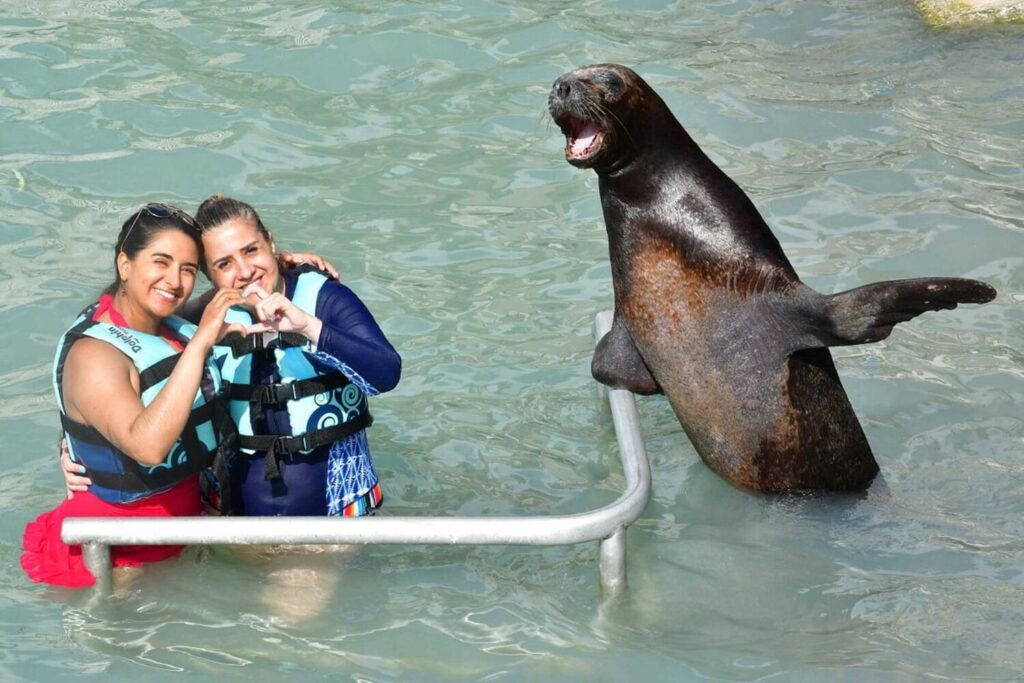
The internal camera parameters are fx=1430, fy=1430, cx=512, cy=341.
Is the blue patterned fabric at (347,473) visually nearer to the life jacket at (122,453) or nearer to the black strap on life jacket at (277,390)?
the black strap on life jacket at (277,390)

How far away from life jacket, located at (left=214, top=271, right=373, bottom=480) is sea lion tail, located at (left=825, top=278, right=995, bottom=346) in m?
1.71

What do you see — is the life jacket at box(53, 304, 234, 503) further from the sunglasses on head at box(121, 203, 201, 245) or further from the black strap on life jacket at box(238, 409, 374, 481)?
the sunglasses on head at box(121, 203, 201, 245)

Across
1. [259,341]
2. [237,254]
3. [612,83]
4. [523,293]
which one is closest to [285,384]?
[259,341]

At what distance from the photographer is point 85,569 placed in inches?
180

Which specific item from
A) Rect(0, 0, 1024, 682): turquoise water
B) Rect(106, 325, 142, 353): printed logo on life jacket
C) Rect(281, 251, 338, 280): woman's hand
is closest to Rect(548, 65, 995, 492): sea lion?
Rect(0, 0, 1024, 682): turquoise water

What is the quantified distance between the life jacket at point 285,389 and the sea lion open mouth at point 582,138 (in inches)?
40.1

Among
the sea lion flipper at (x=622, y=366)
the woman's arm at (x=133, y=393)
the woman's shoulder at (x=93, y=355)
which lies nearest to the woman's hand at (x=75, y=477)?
the woman's arm at (x=133, y=393)

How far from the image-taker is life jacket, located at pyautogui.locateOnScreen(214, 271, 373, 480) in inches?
187

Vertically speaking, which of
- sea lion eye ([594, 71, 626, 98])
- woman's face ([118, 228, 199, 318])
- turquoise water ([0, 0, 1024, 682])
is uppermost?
sea lion eye ([594, 71, 626, 98])

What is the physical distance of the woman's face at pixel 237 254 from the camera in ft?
15.4

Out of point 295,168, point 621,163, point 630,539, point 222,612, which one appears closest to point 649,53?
point 295,168

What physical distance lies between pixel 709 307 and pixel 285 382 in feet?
5.05

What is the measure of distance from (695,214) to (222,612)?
85.5 inches

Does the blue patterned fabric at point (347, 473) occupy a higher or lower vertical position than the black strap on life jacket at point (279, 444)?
lower
